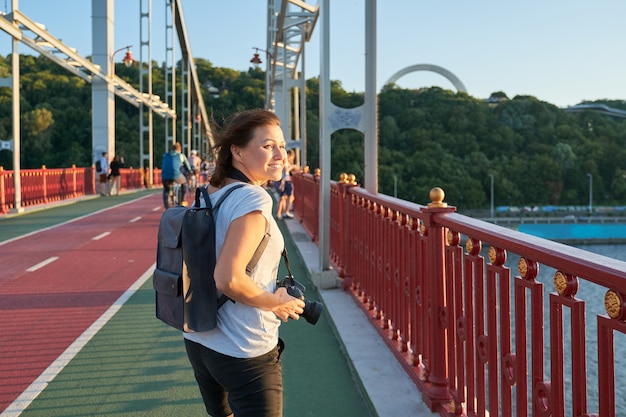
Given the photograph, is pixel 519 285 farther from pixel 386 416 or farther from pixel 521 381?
pixel 386 416

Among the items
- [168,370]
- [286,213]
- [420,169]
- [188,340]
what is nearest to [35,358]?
[168,370]

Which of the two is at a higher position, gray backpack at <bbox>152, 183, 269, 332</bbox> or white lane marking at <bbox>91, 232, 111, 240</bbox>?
gray backpack at <bbox>152, 183, 269, 332</bbox>

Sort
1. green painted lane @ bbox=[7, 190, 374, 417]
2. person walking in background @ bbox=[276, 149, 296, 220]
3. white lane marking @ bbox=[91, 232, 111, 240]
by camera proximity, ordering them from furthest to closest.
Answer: person walking in background @ bbox=[276, 149, 296, 220] < white lane marking @ bbox=[91, 232, 111, 240] < green painted lane @ bbox=[7, 190, 374, 417]

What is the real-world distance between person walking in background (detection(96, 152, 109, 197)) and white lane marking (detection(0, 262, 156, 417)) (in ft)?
67.8

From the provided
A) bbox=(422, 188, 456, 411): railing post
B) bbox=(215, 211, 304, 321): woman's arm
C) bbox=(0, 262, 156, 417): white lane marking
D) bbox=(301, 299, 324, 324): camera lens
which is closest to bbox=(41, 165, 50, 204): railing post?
bbox=(0, 262, 156, 417): white lane marking

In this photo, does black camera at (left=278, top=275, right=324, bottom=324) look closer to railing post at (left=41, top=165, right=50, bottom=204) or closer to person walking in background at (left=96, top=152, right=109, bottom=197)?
railing post at (left=41, top=165, right=50, bottom=204)

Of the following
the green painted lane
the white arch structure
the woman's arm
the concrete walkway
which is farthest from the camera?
the white arch structure

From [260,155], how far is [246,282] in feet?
1.35

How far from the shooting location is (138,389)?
13.1 ft

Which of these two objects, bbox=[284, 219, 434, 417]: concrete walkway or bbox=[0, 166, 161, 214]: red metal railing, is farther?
bbox=[0, 166, 161, 214]: red metal railing

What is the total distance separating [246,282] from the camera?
1911 millimetres

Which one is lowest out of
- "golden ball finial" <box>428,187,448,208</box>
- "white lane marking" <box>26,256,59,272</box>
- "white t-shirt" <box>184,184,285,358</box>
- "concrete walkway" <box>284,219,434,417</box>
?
"concrete walkway" <box>284,219,434,417</box>

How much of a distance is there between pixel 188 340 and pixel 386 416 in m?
1.61

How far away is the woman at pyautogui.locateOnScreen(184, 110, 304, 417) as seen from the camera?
189 cm
